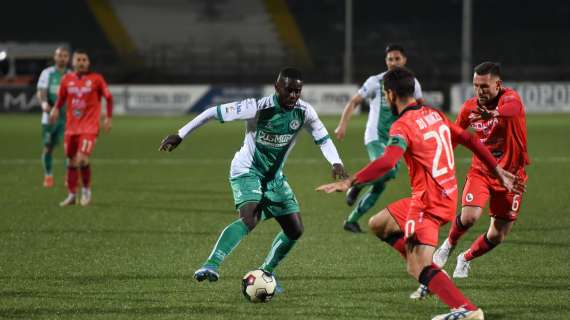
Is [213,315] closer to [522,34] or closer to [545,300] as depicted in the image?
[545,300]

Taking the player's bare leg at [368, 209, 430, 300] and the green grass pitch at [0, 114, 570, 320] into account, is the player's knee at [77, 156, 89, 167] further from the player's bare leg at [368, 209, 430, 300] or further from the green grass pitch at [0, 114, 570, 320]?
the player's bare leg at [368, 209, 430, 300]

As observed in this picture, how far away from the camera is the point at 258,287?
22.4ft

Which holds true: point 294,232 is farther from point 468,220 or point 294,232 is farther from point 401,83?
point 401,83

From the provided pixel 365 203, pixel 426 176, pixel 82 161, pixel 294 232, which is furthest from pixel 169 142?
pixel 82 161

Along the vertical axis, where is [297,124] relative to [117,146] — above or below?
above

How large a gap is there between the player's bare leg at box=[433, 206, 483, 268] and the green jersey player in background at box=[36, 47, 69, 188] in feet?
27.5

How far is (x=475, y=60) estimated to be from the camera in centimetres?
4116

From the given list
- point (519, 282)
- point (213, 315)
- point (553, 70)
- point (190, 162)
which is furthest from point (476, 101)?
point (553, 70)

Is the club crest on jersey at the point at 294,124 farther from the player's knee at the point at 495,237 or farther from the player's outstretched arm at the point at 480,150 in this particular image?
the player's knee at the point at 495,237

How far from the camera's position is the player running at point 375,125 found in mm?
10633

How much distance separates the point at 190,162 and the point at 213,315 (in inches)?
524

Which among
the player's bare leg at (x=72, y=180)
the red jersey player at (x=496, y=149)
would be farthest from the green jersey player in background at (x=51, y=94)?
the red jersey player at (x=496, y=149)

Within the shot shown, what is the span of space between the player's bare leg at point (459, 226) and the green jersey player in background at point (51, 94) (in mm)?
8395

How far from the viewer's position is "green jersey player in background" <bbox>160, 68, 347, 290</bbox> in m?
7.03
